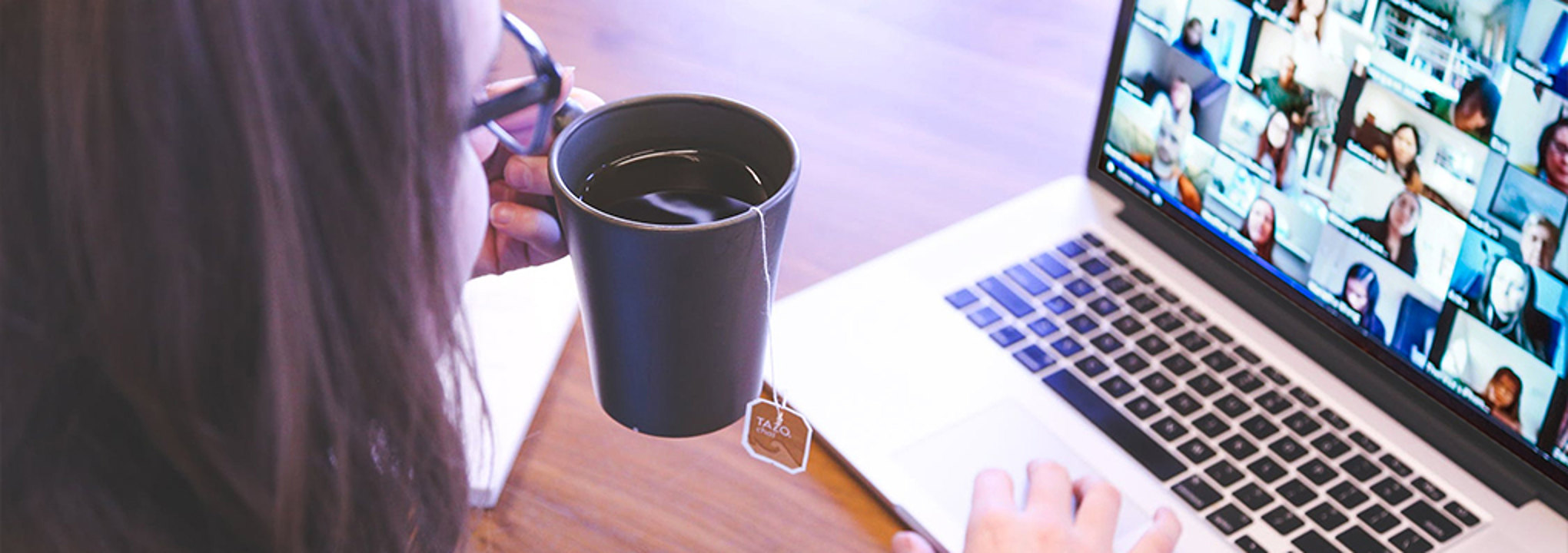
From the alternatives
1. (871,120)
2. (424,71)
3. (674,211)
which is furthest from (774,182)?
(871,120)

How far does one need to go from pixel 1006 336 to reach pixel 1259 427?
16 cm

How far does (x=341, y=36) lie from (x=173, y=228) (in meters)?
0.08

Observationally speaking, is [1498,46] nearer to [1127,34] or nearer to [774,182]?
[1127,34]

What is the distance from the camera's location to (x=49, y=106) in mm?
388

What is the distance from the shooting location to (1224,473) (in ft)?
2.39

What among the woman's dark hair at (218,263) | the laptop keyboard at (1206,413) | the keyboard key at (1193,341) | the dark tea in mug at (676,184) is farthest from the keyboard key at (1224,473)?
the woman's dark hair at (218,263)

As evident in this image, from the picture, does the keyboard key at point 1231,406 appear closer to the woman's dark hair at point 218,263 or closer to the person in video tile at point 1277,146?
the person in video tile at point 1277,146

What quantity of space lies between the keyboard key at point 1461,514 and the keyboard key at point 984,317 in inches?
11.1

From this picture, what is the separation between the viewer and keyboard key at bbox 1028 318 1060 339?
83 cm

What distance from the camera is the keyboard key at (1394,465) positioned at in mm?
738

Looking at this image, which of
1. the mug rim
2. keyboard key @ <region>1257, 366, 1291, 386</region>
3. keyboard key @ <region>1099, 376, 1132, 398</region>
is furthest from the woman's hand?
keyboard key @ <region>1257, 366, 1291, 386</region>

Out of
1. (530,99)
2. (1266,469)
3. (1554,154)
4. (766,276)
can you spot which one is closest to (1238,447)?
(1266,469)

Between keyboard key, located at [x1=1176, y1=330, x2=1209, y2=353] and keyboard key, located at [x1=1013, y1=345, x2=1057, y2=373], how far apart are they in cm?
9

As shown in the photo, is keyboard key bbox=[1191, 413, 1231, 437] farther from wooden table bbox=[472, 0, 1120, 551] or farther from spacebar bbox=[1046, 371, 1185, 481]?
wooden table bbox=[472, 0, 1120, 551]
